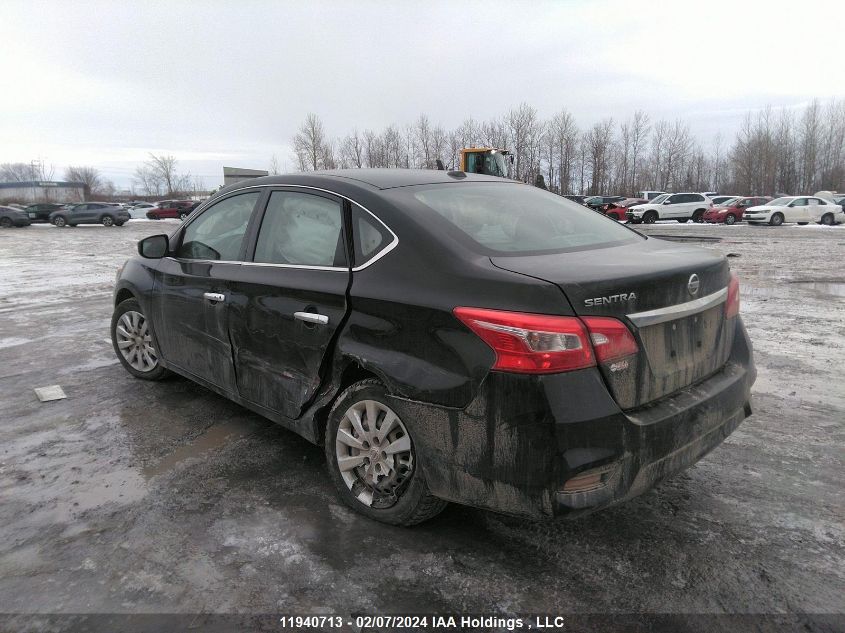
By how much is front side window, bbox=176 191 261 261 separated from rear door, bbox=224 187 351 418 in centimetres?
22

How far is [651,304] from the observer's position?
2287mm

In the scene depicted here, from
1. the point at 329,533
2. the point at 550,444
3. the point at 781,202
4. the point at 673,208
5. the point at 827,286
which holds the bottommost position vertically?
the point at 329,533

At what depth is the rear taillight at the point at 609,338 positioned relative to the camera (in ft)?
7.00

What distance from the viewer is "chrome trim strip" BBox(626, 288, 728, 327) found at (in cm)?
225

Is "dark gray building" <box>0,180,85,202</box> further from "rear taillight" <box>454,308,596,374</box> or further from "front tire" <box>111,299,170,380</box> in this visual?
"rear taillight" <box>454,308,596,374</box>

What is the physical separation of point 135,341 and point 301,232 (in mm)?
2399

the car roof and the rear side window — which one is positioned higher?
the car roof

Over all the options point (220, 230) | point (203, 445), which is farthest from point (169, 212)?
point (203, 445)

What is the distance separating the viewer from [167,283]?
4.09 meters

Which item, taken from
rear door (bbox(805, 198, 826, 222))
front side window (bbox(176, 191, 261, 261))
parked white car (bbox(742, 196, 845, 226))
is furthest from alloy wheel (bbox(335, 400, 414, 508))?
rear door (bbox(805, 198, 826, 222))

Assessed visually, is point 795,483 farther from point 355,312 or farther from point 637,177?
point 637,177

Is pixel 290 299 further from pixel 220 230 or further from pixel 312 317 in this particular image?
pixel 220 230

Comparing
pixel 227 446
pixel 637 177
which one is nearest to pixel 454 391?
pixel 227 446

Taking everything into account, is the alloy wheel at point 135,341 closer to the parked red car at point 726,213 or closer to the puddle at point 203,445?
the puddle at point 203,445
